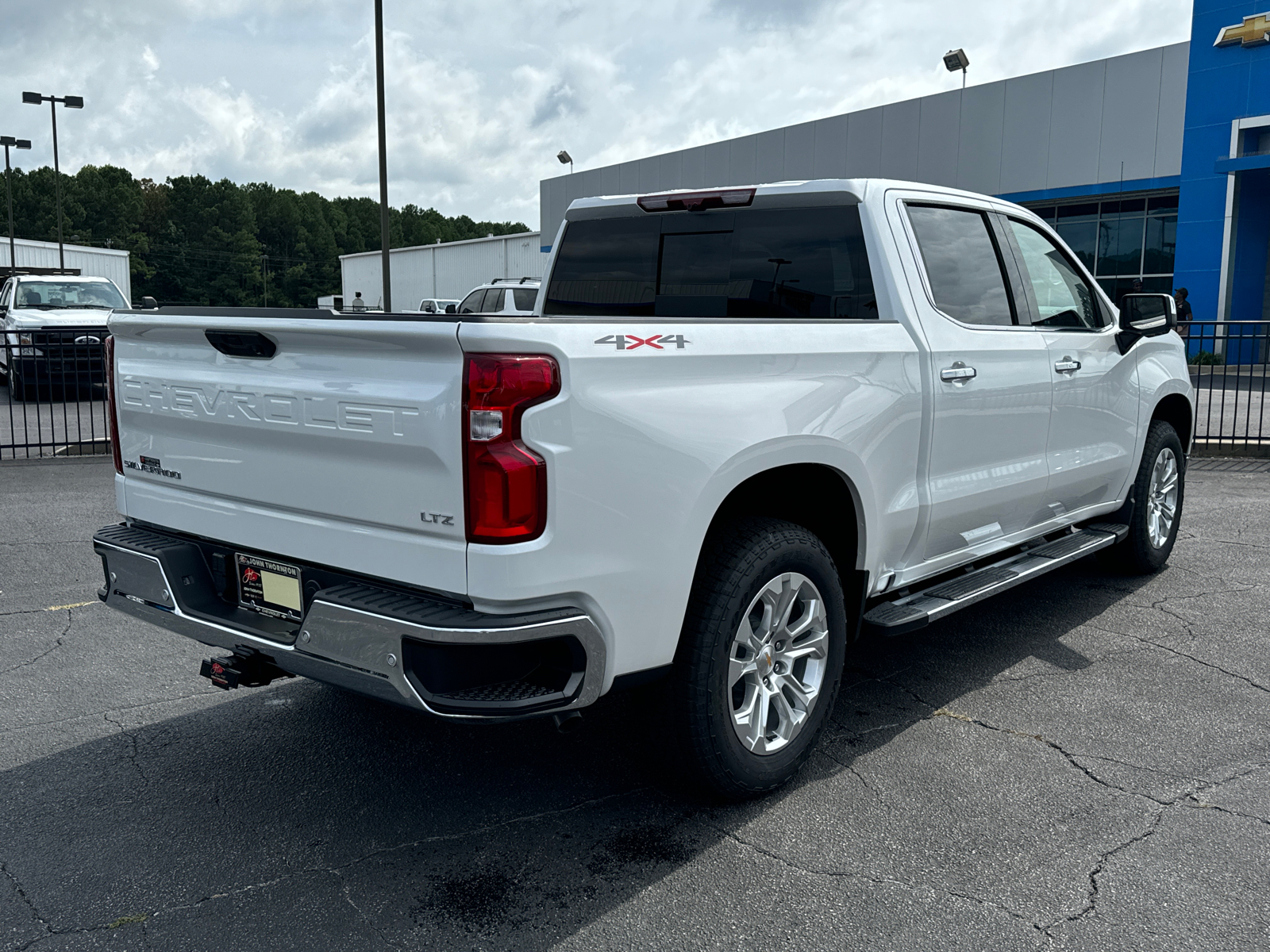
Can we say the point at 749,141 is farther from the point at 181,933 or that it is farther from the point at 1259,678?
the point at 181,933

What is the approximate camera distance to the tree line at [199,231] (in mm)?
119750

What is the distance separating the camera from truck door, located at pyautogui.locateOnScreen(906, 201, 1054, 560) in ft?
13.8

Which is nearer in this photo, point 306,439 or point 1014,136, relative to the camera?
point 306,439

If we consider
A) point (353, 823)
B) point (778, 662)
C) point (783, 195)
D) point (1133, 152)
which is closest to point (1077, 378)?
point (783, 195)

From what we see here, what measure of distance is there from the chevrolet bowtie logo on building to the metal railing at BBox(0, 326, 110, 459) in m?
25.0

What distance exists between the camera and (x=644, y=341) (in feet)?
9.82

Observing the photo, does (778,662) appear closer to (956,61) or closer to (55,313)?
(55,313)

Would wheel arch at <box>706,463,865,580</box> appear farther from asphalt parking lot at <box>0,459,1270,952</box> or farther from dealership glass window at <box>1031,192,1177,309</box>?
dealership glass window at <box>1031,192,1177,309</box>

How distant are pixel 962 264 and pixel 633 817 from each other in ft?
8.73

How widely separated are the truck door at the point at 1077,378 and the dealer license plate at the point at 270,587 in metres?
3.40

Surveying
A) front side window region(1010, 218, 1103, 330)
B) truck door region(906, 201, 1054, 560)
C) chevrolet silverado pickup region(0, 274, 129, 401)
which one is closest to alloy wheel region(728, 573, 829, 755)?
truck door region(906, 201, 1054, 560)

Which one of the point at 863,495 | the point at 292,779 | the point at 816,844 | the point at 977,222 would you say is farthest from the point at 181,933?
the point at 977,222

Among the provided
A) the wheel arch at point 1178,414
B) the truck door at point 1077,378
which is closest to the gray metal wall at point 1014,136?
the wheel arch at point 1178,414

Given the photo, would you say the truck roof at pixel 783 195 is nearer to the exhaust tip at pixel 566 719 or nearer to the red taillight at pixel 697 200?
the red taillight at pixel 697 200
